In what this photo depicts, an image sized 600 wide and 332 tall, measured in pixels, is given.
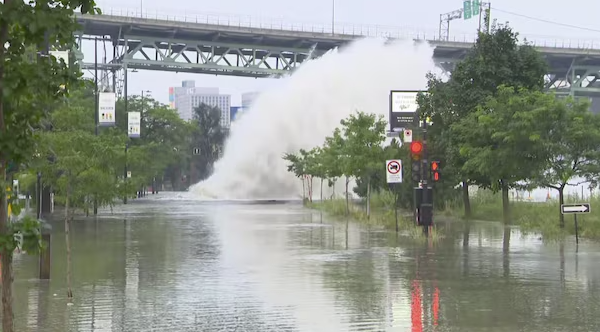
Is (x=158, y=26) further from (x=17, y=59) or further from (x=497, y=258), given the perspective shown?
(x=17, y=59)

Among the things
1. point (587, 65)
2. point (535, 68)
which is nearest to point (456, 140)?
point (535, 68)

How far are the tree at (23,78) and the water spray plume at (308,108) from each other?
55.6 metres

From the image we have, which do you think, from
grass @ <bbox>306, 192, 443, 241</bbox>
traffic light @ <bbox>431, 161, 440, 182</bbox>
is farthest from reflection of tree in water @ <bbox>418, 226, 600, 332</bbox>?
traffic light @ <bbox>431, 161, 440, 182</bbox>

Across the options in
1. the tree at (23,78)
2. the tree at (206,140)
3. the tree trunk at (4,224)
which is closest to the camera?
the tree at (23,78)

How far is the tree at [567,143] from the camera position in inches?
1023

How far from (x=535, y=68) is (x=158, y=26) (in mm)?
46703

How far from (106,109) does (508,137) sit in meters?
23.8

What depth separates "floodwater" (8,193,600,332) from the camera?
11.0 m

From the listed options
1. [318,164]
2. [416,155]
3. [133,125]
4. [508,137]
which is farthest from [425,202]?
[133,125]

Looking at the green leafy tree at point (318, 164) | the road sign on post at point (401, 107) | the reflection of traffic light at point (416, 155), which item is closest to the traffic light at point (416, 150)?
the reflection of traffic light at point (416, 155)

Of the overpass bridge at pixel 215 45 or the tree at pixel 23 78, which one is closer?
the tree at pixel 23 78

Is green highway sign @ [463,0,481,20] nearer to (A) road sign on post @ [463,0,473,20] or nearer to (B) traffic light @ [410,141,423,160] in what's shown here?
(A) road sign on post @ [463,0,473,20]

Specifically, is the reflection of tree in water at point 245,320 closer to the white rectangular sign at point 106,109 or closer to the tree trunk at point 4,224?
the tree trunk at point 4,224

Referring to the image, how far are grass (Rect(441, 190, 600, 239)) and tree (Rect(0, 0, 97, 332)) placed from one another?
67.1ft
